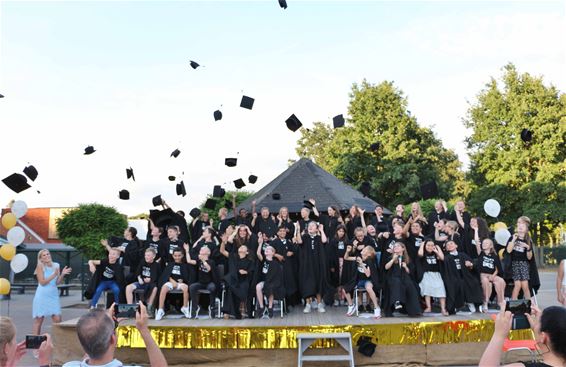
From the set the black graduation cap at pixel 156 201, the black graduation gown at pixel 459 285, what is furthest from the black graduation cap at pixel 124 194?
the black graduation gown at pixel 459 285

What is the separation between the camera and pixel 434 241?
32.9 ft

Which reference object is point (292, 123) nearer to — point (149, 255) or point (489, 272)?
point (149, 255)

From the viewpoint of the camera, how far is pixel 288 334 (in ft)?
25.7

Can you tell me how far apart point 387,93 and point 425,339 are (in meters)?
30.1

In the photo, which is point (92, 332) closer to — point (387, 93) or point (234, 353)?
point (234, 353)

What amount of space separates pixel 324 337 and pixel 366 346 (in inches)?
29.1

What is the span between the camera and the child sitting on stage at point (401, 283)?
8.84m

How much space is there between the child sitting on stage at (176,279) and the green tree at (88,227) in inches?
622

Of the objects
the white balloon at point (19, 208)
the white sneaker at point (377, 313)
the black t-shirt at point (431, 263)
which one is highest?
the white balloon at point (19, 208)

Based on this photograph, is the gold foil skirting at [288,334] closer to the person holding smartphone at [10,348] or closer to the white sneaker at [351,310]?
the white sneaker at [351,310]

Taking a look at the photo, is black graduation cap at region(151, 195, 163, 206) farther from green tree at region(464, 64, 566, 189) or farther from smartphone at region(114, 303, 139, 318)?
green tree at region(464, 64, 566, 189)

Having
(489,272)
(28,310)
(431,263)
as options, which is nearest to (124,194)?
(28,310)

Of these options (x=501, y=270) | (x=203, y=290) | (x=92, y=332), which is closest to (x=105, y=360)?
(x=92, y=332)

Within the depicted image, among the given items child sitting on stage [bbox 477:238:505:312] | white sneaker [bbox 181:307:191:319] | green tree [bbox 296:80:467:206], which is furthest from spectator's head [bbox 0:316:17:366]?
green tree [bbox 296:80:467:206]
